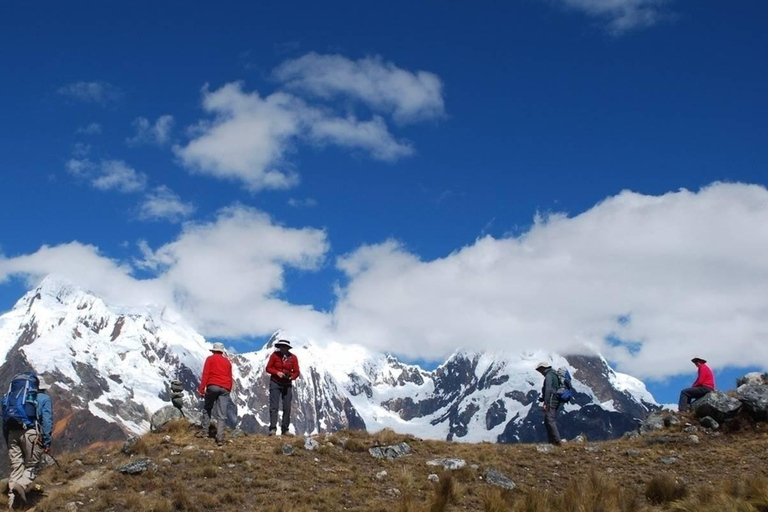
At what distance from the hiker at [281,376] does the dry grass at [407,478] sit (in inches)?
57.0

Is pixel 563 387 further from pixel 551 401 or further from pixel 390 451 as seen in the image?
pixel 390 451

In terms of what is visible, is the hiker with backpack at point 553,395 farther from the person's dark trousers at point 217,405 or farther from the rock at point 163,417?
the rock at point 163,417

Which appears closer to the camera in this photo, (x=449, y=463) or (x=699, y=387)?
(x=449, y=463)

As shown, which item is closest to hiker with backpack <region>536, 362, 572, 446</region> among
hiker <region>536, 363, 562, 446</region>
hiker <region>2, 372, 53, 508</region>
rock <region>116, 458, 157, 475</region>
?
hiker <region>536, 363, 562, 446</region>

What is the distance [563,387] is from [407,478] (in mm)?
8166

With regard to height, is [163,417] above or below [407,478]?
above

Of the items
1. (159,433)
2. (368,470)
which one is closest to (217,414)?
(159,433)

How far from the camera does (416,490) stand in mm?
15898

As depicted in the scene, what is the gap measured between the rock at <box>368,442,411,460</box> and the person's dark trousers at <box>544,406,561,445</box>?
15.7ft

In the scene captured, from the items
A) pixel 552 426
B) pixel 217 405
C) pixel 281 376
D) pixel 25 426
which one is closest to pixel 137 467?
pixel 25 426

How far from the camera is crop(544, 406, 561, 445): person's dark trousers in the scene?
21359 millimetres

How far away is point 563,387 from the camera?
74.3 ft

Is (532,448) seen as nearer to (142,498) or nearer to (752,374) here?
(142,498)

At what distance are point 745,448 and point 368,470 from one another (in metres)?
10.8
